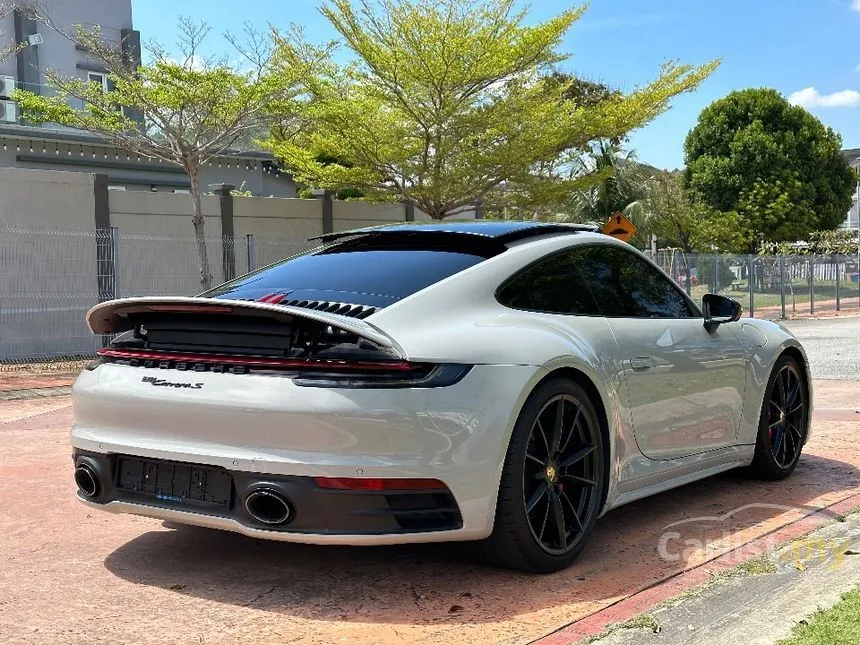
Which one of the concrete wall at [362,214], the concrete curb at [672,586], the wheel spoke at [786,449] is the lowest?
the concrete curb at [672,586]

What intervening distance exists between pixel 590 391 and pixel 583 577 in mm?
782

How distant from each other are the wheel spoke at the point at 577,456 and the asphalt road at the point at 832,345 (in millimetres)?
8947

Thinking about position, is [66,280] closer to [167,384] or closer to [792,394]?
[792,394]

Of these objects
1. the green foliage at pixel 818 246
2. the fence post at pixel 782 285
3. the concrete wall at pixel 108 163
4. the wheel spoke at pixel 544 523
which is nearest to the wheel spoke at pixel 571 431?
the wheel spoke at pixel 544 523

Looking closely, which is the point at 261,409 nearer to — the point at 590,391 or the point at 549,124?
the point at 590,391

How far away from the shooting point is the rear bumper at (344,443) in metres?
3.53

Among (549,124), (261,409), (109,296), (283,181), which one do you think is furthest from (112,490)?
(283,181)

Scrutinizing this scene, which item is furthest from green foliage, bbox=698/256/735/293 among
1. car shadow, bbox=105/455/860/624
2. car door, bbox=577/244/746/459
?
car shadow, bbox=105/455/860/624

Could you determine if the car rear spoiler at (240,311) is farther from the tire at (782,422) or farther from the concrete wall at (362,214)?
the concrete wall at (362,214)

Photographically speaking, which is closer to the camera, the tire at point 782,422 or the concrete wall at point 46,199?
the tire at point 782,422

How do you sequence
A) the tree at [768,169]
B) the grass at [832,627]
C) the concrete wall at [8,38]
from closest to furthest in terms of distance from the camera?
the grass at [832,627] < the concrete wall at [8,38] < the tree at [768,169]

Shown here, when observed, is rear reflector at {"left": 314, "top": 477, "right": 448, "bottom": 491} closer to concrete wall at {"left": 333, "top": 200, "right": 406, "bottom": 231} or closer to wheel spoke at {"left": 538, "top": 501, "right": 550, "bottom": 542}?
wheel spoke at {"left": 538, "top": 501, "right": 550, "bottom": 542}

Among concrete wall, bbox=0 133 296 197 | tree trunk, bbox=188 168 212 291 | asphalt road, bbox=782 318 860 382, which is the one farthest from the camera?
concrete wall, bbox=0 133 296 197

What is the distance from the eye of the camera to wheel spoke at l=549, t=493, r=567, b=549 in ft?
13.3
